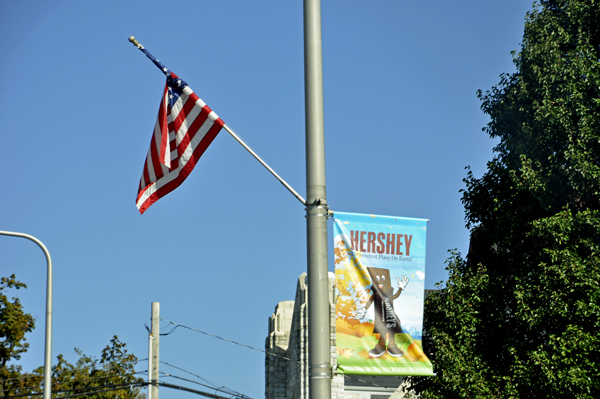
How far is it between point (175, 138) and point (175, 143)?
3.0 inches

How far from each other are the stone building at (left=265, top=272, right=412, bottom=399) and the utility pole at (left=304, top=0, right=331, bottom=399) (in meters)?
21.0

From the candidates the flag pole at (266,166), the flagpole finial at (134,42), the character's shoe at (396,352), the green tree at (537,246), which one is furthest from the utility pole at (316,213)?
the green tree at (537,246)

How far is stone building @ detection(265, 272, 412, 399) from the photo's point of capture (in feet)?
100

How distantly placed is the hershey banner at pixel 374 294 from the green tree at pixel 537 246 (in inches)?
401

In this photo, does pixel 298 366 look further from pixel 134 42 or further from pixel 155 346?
pixel 134 42

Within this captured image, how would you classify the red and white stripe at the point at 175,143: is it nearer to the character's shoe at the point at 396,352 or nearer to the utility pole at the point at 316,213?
the utility pole at the point at 316,213

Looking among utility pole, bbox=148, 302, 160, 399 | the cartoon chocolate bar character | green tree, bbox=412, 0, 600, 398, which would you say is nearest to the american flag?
the cartoon chocolate bar character

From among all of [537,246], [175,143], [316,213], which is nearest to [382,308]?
[316,213]

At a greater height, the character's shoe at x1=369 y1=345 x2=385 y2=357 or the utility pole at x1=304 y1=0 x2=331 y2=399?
the utility pole at x1=304 y1=0 x2=331 y2=399

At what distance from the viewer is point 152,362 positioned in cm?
3300

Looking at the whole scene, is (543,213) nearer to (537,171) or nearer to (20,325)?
(537,171)

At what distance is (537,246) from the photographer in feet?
63.2

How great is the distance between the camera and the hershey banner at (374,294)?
27.8 ft

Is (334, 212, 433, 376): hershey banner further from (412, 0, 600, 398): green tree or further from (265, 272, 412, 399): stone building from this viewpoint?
(265, 272, 412, 399): stone building
